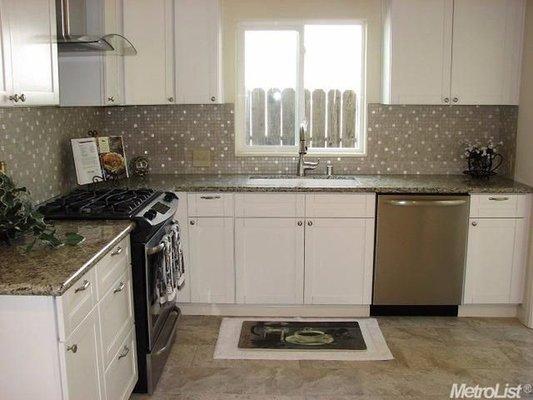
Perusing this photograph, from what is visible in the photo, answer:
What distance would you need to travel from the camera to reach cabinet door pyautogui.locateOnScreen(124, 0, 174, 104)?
3.73 metres

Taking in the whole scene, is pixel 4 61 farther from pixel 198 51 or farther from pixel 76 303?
pixel 198 51

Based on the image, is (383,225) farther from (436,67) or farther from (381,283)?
(436,67)

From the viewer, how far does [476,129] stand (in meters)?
4.17

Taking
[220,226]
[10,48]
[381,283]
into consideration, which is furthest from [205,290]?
[10,48]

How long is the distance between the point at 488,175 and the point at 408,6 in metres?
1.30

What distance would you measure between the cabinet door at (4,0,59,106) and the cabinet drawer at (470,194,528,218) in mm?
2600

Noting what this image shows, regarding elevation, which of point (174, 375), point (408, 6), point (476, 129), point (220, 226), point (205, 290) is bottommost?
point (174, 375)

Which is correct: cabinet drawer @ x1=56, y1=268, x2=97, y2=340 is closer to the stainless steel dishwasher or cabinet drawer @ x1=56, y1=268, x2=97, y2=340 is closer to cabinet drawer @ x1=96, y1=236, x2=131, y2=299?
cabinet drawer @ x1=96, y1=236, x2=131, y2=299

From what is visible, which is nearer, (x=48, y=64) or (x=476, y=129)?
(x=48, y=64)

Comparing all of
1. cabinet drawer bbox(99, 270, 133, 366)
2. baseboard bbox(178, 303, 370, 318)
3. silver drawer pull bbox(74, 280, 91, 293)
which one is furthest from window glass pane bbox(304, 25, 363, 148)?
silver drawer pull bbox(74, 280, 91, 293)

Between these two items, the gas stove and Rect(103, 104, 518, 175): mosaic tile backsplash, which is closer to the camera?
the gas stove

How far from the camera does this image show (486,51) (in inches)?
149

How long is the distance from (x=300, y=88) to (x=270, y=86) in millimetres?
227

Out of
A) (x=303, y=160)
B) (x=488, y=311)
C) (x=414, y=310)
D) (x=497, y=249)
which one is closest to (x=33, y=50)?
(x=303, y=160)
